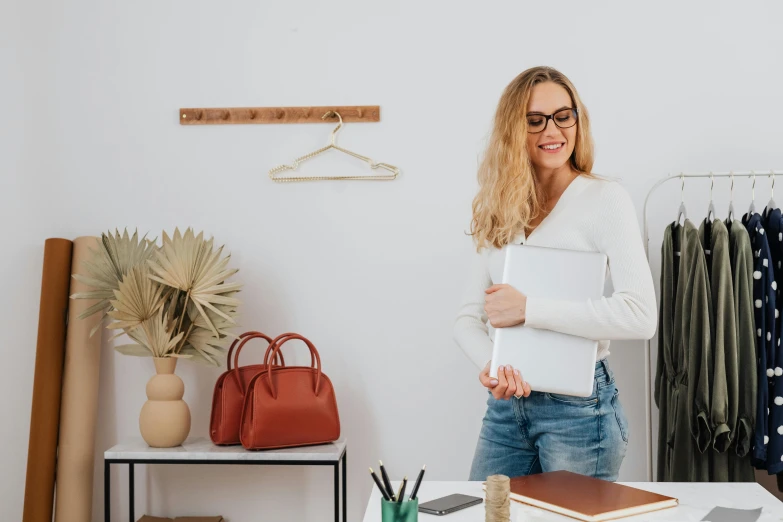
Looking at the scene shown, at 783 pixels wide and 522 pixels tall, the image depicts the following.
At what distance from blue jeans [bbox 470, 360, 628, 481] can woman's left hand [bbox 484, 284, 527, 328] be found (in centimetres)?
19

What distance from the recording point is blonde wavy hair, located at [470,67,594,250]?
70.9 inches

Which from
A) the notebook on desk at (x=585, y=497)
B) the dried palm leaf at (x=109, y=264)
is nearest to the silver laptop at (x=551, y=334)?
the notebook on desk at (x=585, y=497)

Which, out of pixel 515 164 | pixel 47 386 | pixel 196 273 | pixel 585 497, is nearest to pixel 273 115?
pixel 196 273

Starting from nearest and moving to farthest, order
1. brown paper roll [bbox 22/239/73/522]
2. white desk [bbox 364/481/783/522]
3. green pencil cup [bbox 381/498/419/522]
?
green pencil cup [bbox 381/498/419/522], white desk [bbox 364/481/783/522], brown paper roll [bbox 22/239/73/522]

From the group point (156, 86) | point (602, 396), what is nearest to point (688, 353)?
point (602, 396)

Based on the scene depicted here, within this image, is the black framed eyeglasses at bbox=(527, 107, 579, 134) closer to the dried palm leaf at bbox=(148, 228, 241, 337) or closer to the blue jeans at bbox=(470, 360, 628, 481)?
the blue jeans at bbox=(470, 360, 628, 481)

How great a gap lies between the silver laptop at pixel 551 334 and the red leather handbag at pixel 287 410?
3.51 feet

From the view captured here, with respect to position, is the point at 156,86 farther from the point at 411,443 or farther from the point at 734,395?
the point at 734,395

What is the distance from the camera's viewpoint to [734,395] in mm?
2453

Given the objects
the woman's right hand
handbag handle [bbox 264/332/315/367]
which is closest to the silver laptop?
the woman's right hand

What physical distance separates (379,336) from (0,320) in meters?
1.47

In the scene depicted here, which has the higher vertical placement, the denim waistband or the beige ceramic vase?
the denim waistband

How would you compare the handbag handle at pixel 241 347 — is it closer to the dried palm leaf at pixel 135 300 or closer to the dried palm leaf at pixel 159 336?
the dried palm leaf at pixel 159 336

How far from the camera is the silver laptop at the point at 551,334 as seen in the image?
5.40ft
